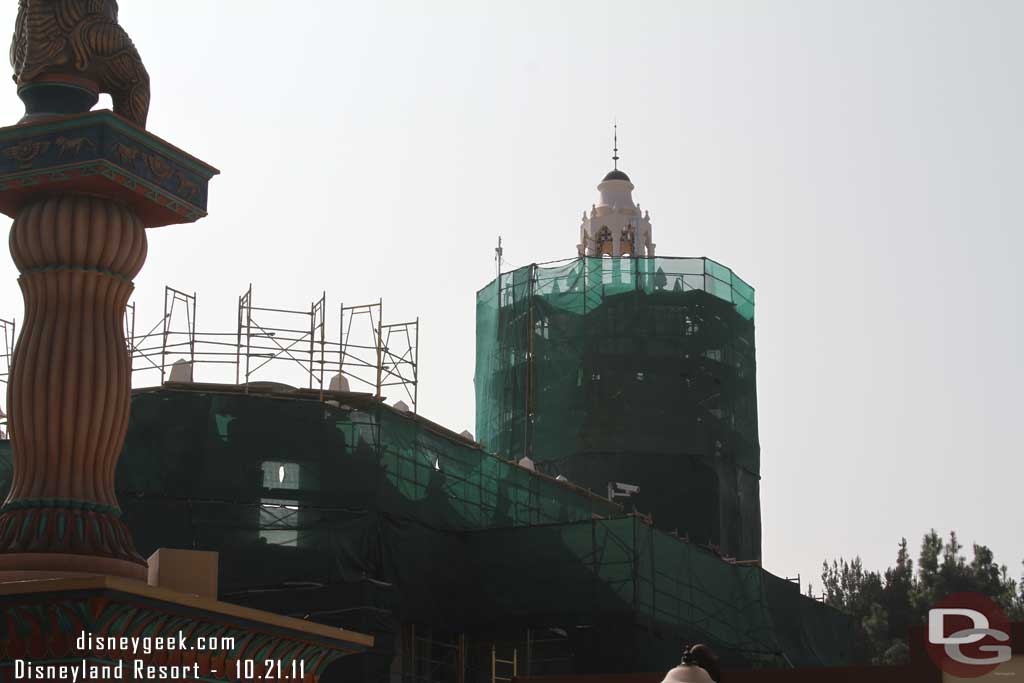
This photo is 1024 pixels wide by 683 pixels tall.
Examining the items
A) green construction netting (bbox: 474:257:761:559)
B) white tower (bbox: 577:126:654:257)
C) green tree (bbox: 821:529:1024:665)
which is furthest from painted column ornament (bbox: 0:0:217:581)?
green tree (bbox: 821:529:1024:665)

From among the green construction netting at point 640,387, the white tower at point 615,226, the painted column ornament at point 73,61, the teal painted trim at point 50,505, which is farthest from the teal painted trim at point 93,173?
the white tower at point 615,226

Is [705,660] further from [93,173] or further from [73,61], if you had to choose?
[73,61]

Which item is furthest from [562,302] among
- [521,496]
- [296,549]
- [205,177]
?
[205,177]

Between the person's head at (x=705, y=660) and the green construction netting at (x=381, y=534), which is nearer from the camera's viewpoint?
the person's head at (x=705, y=660)

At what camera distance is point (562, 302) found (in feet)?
161

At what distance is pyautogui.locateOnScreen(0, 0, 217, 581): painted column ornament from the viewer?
2131cm

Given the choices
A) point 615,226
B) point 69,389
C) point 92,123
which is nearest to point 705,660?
point 69,389

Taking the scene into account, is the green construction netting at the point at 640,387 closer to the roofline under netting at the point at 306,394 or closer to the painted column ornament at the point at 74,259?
the roofline under netting at the point at 306,394

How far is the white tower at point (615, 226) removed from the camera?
5612 cm

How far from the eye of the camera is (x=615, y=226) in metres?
56.9

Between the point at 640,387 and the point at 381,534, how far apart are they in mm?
16103

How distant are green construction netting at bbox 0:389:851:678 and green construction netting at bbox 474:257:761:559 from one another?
866 centimetres

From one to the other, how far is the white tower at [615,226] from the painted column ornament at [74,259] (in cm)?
3351

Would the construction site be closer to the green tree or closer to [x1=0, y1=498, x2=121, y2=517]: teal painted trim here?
[x1=0, y1=498, x2=121, y2=517]: teal painted trim
